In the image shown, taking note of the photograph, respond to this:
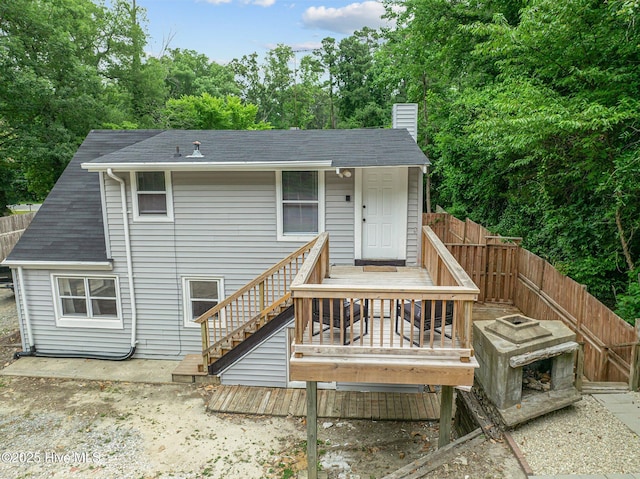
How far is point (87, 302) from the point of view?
9.31 meters

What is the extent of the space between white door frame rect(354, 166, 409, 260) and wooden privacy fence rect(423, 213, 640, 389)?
6.96 feet

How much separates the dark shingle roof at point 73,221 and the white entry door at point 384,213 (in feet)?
19.5

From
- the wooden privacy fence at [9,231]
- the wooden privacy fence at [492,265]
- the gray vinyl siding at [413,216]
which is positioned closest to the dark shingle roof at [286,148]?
the gray vinyl siding at [413,216]

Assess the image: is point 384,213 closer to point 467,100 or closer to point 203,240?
point 203,240

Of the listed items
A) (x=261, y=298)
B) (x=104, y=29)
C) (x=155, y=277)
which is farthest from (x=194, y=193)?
(x=104, y=29)

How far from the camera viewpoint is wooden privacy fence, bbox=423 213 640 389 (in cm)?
568

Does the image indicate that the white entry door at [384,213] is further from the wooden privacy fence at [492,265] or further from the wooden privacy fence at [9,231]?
the wooden privacy fence at [9,231]

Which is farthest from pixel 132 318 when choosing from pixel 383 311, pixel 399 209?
pixel 383 311

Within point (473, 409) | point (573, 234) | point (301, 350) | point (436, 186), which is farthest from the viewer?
point (436, 186)

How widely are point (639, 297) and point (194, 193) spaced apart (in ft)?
28.4

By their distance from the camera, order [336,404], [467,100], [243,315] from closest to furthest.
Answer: [336,404] < [243,315] < [467,100]

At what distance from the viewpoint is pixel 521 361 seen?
188 inches

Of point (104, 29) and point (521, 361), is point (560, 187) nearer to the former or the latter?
point (521, 361)

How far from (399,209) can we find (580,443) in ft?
16.3
